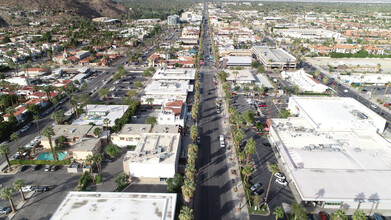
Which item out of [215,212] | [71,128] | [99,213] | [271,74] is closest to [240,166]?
[215,212]

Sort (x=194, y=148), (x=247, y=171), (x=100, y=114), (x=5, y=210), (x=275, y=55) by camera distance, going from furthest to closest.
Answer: (x=275, y=55), (x=100, y=114), (x=194, y=148), (x=247, y=171), (x=5, y=210)

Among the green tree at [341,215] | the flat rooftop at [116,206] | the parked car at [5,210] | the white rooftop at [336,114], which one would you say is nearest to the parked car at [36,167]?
the parked car at [5,210]

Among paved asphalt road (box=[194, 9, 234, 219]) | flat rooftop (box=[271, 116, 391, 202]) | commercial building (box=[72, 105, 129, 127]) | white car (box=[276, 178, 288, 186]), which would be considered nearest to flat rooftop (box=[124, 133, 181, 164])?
paved asphalt road (box=[194, 9, 234, 219])

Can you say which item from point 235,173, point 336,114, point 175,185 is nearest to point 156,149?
point 175,185

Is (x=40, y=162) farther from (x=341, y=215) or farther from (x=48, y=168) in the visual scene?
(x=341, y=215)

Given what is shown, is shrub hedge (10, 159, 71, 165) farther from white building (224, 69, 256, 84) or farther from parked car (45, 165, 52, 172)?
white building (224, 69, 256, 84)
